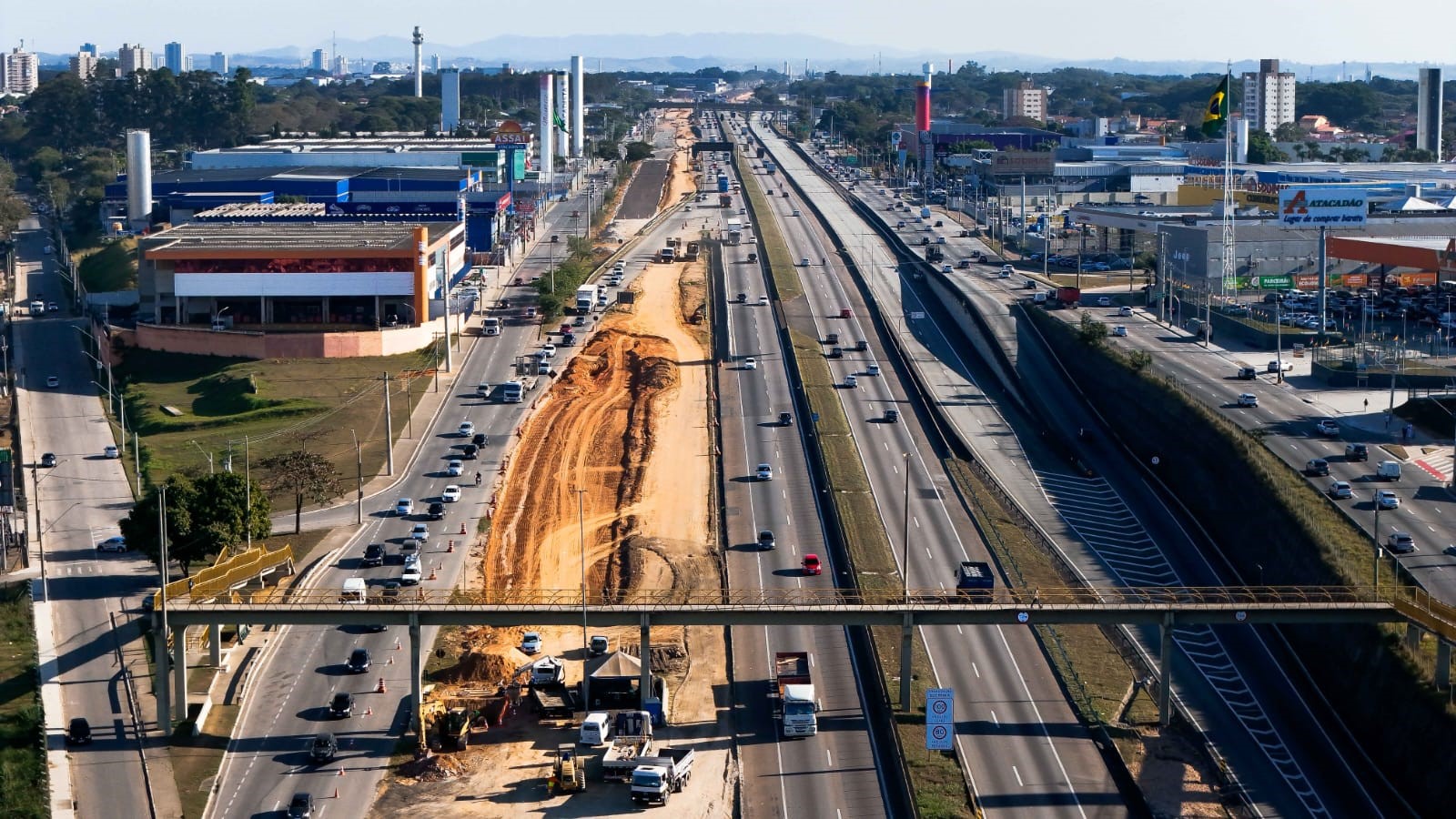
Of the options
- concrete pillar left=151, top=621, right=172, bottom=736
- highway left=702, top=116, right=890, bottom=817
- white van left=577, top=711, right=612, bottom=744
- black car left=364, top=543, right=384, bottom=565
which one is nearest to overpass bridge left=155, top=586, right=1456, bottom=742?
concrete pillar left=151, top=621, right=172, bottom=736

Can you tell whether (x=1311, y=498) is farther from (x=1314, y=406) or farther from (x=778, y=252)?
(x=778, y=252)

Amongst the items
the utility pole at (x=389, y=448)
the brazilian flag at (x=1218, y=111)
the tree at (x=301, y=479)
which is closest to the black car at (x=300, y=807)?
the tree at (x=301, y=479)

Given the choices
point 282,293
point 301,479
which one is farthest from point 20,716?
point 282,293

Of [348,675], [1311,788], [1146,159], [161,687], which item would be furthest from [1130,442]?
[1146,159]

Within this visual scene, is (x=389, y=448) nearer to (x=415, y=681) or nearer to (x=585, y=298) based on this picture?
(x=415, y=681)

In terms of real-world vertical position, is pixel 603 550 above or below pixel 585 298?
below

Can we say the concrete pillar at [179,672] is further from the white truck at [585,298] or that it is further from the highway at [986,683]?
the white truck at [585,298]

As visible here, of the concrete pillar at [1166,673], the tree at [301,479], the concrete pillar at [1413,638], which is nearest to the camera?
the concrete pillar at [1166,673]

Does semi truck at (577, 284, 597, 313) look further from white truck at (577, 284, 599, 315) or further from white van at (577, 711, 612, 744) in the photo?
white van at (577, 711, 612, 744)
